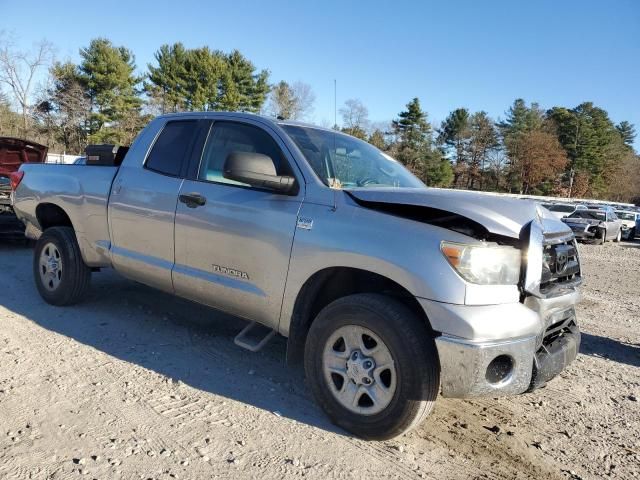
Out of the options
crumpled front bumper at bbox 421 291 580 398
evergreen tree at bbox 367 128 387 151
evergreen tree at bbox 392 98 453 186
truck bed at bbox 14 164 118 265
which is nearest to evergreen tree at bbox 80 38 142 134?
evergreen tree at bbox 367 128 387 151

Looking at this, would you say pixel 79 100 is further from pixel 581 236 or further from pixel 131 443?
pixel 131 443

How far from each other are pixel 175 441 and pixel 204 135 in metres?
2.40

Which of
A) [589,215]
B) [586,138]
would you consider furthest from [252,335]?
[586,138]

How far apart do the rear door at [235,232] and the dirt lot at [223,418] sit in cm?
59

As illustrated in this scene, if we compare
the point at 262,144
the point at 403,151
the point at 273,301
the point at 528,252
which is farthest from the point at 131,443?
the point at 403,151

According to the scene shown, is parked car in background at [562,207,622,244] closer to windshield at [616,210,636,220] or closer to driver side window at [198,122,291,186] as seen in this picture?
windshield at [616,210,636,220]

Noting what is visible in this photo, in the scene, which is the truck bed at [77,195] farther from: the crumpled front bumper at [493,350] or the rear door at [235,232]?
the crumpled front bumper at [493,350]

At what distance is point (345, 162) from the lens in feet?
12.5

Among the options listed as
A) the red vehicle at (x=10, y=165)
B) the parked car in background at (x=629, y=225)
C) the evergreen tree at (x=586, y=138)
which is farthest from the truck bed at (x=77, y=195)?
the evergreen tree at (x=586, y=138)

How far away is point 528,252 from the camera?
2.76 meters

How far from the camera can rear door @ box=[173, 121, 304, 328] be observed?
3.37 metres

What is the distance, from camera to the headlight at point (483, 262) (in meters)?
2.68

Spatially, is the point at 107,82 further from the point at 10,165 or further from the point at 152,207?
the point at 152,207

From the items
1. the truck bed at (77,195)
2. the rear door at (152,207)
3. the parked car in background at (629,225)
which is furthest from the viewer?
the parked car in background at (629,225)
